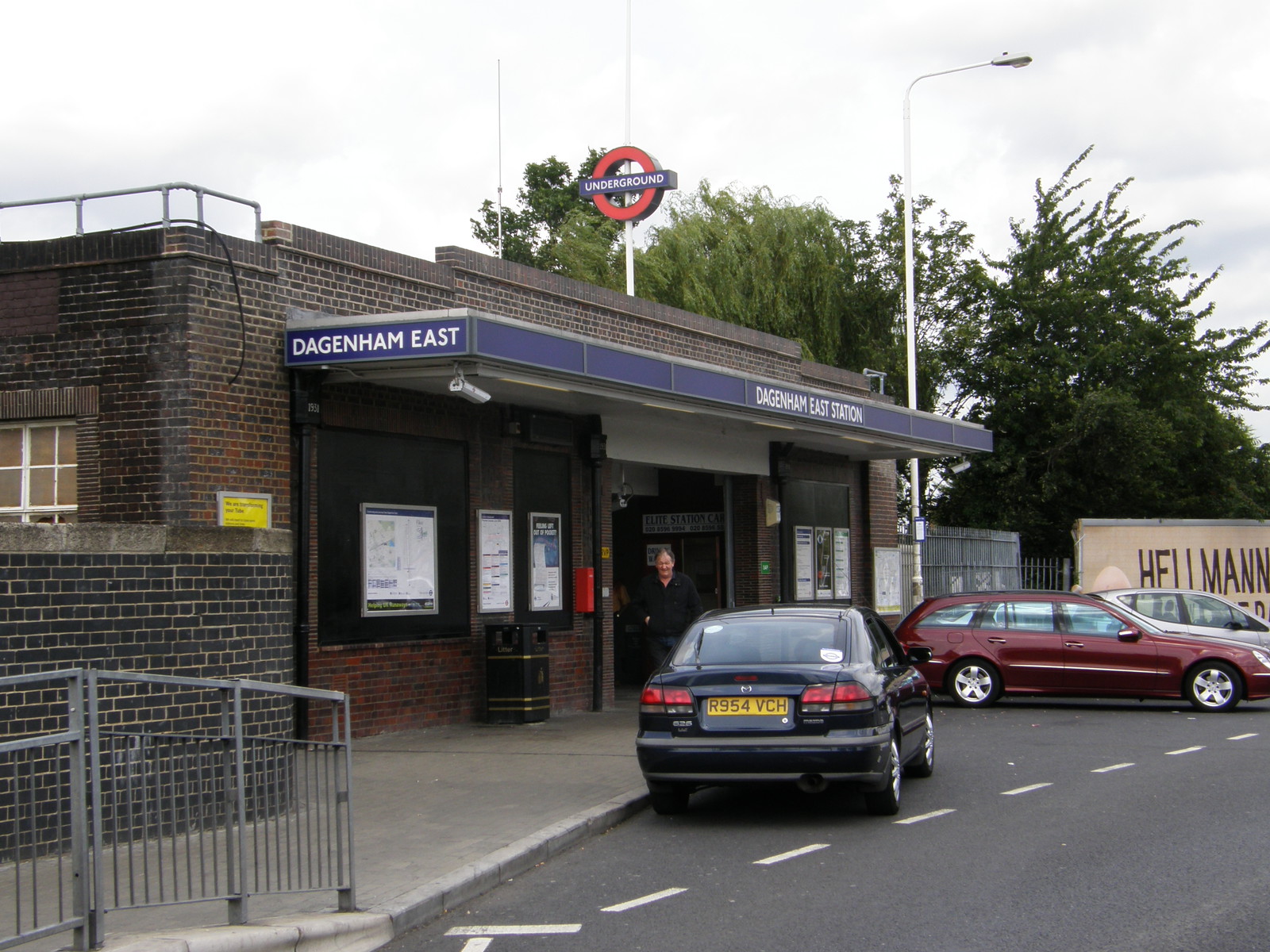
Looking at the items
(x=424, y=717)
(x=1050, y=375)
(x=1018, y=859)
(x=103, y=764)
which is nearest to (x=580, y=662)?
(x=424, y=717)

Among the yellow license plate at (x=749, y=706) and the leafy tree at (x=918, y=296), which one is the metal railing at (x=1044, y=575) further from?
the yellow license plate at (x=749, y=706)

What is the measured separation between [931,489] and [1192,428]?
6593 mm

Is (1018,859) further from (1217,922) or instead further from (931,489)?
(931,489)

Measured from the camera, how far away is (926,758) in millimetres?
11227

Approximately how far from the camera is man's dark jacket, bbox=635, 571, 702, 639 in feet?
47.2

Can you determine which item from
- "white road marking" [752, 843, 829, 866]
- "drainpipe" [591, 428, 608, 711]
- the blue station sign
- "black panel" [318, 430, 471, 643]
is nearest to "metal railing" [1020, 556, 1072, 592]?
"drainpipe" [591, 428, 608, 711]

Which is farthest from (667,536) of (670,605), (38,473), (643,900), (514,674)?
(643,900)

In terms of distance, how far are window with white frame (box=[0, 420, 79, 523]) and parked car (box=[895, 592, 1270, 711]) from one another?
10183 mm

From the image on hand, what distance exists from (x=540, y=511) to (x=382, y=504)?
2.70 metres

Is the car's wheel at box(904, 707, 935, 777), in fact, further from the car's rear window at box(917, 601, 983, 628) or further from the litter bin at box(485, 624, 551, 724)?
the car's rear window at box(917, 601, 983, 628)

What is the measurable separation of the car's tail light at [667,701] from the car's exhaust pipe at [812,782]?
828 mm

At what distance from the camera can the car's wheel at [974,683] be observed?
17141 millimetres

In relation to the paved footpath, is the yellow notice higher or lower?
higher

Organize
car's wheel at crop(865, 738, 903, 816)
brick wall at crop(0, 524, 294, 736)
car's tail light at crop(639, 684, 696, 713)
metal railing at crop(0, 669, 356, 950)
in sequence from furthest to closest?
car's wheel at crop(865, 738, 903, 816) → car's tail light at crop(639, 684, 696, 713) → brick wall at crop(0, 524, 294, 736) → metal railing at crop(0, 669, 356, 950)
